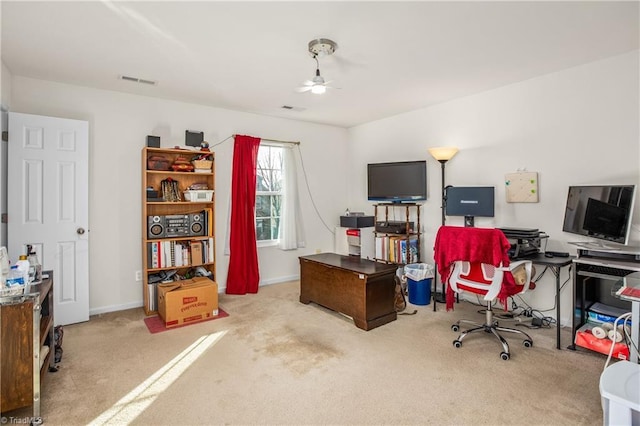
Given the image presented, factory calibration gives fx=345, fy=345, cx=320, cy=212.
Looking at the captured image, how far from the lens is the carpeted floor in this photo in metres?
1.95

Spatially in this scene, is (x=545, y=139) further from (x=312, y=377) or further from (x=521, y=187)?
(x=312, y=377)

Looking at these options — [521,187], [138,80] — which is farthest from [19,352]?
[521,187]

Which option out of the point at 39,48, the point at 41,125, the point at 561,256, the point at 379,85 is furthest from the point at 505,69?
the point at 41,125

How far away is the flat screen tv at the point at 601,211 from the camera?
2.58 metres

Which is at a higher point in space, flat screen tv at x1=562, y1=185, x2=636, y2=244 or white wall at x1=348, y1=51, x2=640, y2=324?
white wall at x1=348, y1=51, x2=640, y2=324

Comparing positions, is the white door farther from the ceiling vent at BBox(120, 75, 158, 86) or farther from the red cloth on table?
the red cloth on table

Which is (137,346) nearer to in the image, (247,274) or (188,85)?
(247,274)

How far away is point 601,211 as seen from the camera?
2.73 meters

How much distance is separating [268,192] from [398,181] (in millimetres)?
1813

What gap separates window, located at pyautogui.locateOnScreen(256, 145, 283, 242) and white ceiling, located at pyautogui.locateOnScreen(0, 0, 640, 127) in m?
1.23

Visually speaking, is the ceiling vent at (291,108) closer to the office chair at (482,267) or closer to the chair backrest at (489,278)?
the office chair at (482,267)

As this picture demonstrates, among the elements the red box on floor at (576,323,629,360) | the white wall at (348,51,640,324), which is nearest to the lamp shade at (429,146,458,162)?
the white wall at (348,51,640,324)

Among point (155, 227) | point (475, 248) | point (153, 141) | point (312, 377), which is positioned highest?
point (153, 141)

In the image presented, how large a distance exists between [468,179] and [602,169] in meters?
1.25
